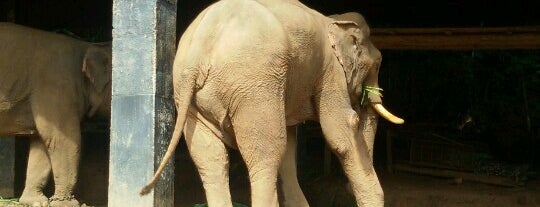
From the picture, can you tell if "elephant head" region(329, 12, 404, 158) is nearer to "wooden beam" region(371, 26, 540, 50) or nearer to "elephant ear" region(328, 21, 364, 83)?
"elephant ear" region(328, 21, 364, 83)

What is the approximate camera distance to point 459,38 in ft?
26.9

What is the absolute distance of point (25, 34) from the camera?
29.5 ft

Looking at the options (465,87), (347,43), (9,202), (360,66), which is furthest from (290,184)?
(465,87)

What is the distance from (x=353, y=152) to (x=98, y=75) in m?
3.60

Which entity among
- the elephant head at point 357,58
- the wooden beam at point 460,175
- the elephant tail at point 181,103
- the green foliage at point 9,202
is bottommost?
the green foliage at point 9,202

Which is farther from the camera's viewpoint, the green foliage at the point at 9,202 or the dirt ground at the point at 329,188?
the dirt ground at the point at 329,188

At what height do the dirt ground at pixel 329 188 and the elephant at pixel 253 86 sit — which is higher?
the elephant at pixel 253 86

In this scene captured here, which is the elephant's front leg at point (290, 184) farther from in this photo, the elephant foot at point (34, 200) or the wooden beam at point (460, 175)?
the wooden beam at point (460, 175)

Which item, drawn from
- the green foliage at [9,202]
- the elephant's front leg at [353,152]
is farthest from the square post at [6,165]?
the elephant's front leg at [353,152]

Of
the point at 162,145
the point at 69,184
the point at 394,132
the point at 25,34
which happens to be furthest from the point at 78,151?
the point at 394,132

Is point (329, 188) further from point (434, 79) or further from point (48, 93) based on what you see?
point (434, 79)

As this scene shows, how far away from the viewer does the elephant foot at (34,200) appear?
29.4 ft

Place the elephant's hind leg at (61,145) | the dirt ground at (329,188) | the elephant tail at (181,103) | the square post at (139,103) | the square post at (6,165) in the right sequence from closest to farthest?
the elephant tail at (181,103) < the square post at (139,103) < the elephant's hind leg at (61,145) < the square post at (6,165) < the dirt ground at (329,188)

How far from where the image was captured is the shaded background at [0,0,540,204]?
35.3 feet
